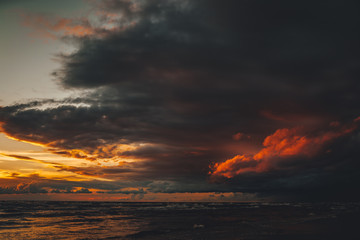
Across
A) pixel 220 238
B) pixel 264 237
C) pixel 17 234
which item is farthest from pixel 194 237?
pixel 17 234

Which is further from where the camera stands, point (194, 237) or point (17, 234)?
point (17, 234)

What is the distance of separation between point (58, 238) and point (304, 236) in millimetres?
29378

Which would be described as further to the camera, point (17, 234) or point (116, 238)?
point (17, 234)

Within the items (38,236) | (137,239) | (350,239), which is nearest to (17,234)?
(38,236)

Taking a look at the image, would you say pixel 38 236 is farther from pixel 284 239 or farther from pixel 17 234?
pixel 284 239

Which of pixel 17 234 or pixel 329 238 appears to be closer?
pixel 329 238

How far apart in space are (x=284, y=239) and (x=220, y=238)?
7.17m

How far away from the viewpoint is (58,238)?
31.0 metres

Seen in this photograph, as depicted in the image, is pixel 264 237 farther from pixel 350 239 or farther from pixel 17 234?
pixel 17 234

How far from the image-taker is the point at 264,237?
104 ft

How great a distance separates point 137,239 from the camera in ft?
101

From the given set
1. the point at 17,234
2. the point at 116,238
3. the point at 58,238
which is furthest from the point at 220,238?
the point at 17,234

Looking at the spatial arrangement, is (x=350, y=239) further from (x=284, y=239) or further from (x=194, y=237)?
(x=194, y=237)

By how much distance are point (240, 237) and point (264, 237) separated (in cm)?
284
